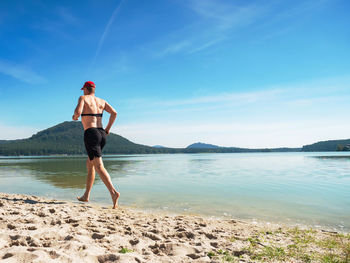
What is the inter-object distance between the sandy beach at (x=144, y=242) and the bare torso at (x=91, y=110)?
215 cm

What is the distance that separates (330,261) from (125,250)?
2492mm

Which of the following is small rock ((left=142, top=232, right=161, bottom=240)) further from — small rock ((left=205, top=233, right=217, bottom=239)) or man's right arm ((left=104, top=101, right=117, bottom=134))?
man's right arm ((left=104, top=101, right=117, bottom=134))

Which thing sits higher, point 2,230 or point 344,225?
point 2,230

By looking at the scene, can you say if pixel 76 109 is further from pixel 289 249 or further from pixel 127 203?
pixel 289 249

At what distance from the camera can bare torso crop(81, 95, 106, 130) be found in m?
5.89

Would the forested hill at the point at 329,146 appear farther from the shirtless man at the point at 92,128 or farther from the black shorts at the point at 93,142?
the black shorts at the point at 93,142

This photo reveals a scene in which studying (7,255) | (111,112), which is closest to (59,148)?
(111,112)

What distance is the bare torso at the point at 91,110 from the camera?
5887 millimetres

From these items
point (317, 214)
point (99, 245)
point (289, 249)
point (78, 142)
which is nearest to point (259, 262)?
point (289, 249)

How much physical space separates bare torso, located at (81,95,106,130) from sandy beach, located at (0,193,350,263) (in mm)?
2149

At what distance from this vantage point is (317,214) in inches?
260

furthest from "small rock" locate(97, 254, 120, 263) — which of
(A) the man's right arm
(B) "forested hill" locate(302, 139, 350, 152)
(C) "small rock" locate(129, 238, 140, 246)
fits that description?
(B) "forested hill" locate(302, 139, 350, 152)

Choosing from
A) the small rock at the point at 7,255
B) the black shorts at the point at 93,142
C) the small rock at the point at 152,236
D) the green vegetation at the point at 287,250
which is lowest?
the green vegetation at the point at 287,250

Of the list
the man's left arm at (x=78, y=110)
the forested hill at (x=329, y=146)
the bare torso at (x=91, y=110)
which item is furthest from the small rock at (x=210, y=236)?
the forested hill at (x=329, y=146)
